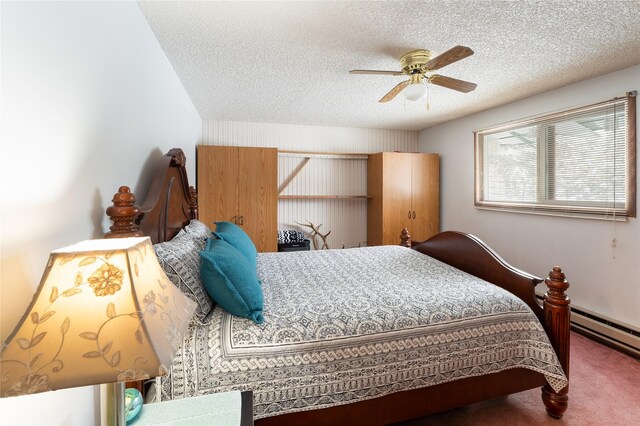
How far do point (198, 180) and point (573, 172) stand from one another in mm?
4176

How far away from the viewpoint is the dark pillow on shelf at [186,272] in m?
1.36

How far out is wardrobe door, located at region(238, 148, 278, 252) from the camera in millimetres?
4039

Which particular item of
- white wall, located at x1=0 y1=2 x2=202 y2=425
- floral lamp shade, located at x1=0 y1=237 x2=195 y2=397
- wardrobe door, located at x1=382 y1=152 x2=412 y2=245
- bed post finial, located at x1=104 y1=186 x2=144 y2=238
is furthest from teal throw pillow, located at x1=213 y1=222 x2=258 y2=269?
wardrobe door, located at x1=382 y1=152 x2=412 y2=245

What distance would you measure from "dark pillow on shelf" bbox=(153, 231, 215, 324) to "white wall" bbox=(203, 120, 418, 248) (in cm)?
320

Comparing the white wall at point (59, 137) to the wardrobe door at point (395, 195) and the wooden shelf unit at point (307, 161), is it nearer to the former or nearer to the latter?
the wooden shelf unit at point (307, 161)

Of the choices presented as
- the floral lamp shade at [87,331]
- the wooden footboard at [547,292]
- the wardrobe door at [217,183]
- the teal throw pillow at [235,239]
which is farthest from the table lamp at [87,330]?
the wardrobe door at [217,183]

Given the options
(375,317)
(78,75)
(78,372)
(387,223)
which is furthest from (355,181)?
(78,372)

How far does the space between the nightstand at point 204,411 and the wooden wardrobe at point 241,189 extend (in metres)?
3.01

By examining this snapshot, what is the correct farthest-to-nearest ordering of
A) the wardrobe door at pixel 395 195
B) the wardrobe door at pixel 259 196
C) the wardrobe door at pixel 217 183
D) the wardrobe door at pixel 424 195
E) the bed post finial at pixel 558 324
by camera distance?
the wardrobe door at pixel 424 195, the wardrobe door at pixel 395 195, the wardrobe door at pixel 259 196, the wardrobe door at pixel 217 183, the bed post finial at pixel 558 324

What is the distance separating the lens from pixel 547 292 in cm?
184

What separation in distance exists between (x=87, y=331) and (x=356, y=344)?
1.15 m

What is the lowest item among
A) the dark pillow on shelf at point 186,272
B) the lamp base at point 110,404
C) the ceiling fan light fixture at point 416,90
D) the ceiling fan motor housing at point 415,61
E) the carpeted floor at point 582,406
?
the carpeted floor at point 582,406

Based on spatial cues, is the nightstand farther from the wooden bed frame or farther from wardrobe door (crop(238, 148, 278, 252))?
wardrobe door (crop(238, 148, 278, 252))

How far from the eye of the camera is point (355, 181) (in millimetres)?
5059
